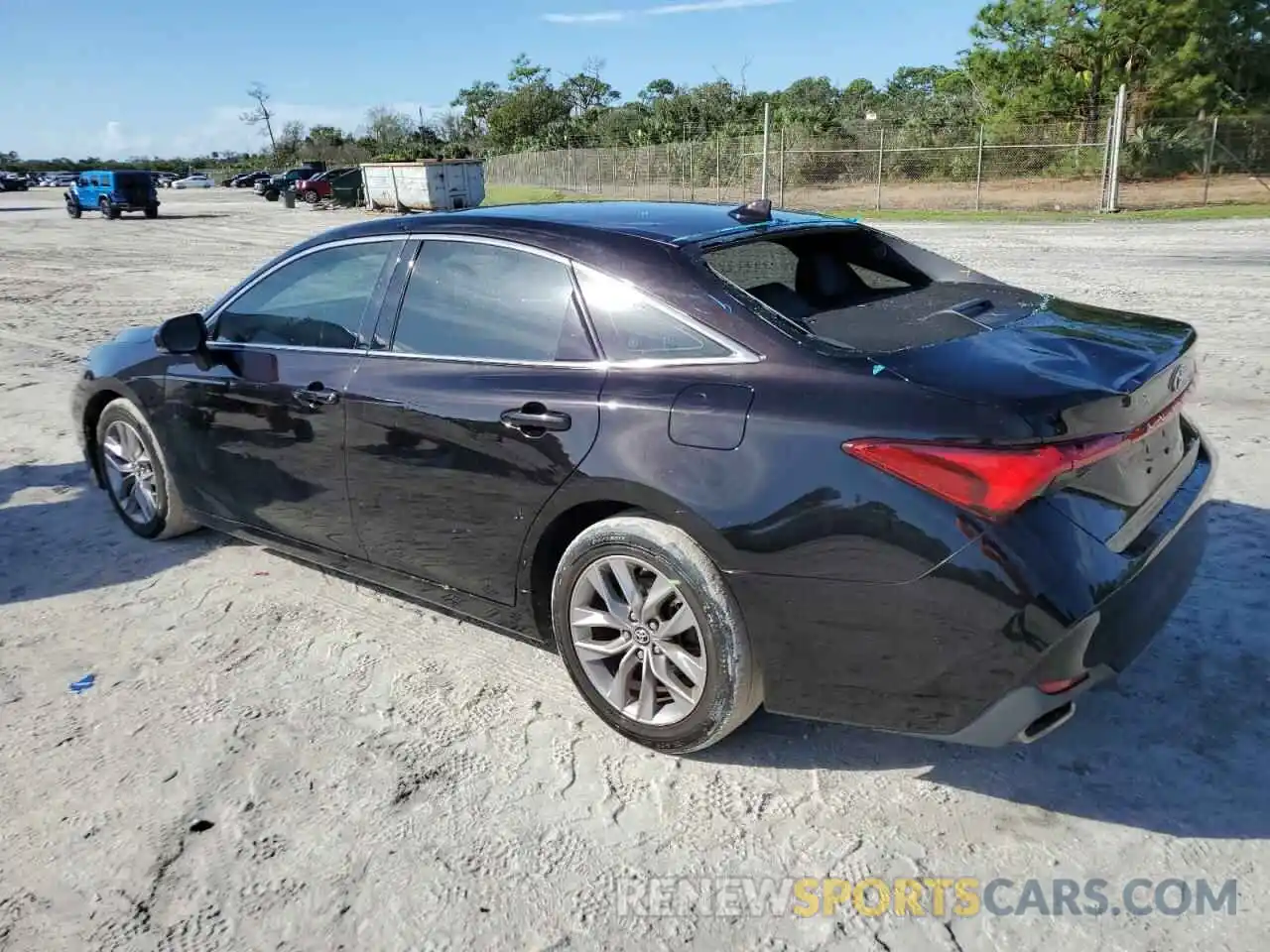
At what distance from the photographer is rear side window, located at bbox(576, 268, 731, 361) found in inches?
114

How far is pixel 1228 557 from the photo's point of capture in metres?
4.13

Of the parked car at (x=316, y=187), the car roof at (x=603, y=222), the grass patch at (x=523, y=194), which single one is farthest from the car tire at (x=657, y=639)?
the parked car at (x=316, y=187)

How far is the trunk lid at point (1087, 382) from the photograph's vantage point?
249 centimetres

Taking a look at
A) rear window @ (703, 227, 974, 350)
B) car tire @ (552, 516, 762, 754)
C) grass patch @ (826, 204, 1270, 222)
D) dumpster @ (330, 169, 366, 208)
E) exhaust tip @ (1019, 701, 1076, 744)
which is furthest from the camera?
dumpster @ (330, 169, 366, 208)

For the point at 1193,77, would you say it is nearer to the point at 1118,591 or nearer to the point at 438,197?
the point at 438,197

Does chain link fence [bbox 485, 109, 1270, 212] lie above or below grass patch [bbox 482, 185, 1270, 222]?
above

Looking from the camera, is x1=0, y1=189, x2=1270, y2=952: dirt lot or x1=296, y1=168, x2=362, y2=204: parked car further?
x1=296, y1=168, x2=362, y2=204: parked car

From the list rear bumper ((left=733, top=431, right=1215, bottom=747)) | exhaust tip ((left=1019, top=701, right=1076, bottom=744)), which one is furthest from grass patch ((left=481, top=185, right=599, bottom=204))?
exhaust tip ((left=1019, top=701, right=1076, bottom=744))

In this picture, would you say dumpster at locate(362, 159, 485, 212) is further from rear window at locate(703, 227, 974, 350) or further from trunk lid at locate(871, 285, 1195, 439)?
trunk lid at locate(871, 285, 1195, 439)

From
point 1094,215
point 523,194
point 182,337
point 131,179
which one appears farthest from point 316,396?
point 523,194

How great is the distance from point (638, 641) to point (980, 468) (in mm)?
1150

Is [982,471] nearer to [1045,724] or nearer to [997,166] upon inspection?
[1045,724]

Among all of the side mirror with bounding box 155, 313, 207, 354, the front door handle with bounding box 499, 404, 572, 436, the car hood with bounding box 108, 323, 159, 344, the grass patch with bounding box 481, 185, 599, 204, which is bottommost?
the grass patch with bounding box 481, 185, 599, 204

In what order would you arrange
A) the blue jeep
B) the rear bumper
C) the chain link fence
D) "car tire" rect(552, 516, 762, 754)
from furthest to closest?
1. the blue jeep
2. the chain link fence
3. "car tire" rect(552, 516, 762, 754)
4. the rear bumper
